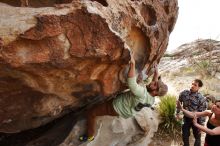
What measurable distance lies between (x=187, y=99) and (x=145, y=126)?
134cm

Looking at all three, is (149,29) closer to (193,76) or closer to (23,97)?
(23,97)

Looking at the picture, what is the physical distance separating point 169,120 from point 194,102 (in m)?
2.45

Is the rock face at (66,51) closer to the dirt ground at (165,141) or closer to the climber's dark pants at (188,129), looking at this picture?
the climber's dark pants at (188,129)

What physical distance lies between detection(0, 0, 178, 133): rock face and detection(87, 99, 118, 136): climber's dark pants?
0.18m

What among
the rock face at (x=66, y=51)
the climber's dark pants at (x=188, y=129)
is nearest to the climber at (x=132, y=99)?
the rock face at (x=66, y=51)

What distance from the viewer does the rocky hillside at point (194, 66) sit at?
11962 millimetres

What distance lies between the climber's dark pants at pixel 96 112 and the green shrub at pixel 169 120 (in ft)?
9.83

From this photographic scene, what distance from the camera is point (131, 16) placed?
488 centimetres

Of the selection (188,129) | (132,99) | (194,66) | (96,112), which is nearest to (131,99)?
(132,99)

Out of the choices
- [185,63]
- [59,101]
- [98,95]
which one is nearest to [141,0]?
[98,95]

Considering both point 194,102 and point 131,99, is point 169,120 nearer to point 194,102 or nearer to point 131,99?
point 194,102

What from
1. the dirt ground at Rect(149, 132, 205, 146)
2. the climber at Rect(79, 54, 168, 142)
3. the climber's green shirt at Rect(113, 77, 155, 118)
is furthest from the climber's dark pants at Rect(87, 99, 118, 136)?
the dirt ground at Rect(149, 132, 205, 146)

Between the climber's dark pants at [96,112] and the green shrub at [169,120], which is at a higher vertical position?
the climber's dark pants at [96,112]

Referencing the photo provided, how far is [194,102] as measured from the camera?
6332 millimetres
